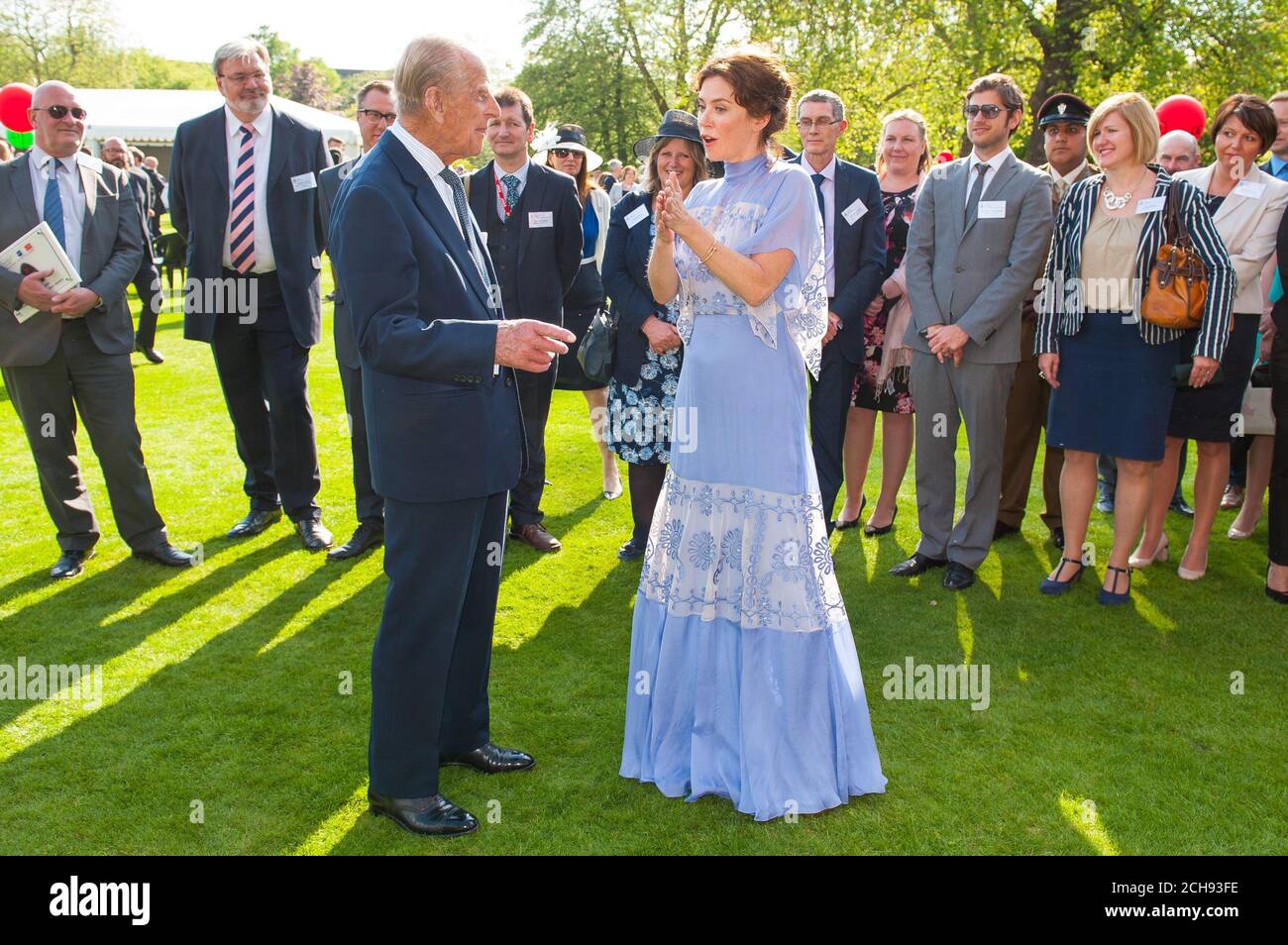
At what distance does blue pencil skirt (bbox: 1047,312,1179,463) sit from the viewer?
5.14 meters

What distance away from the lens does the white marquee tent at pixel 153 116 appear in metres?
24.5

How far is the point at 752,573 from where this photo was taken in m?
3.44

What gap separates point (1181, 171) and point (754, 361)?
14.8 ft

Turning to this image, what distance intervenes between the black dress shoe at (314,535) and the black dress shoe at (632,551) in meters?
1.67

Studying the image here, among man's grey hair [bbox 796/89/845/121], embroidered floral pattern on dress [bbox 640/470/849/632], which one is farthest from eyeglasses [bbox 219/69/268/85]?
embroidered floral pattern on dress [bbox 640/470/849/632]

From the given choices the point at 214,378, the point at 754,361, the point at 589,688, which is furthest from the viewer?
the point at 214,378

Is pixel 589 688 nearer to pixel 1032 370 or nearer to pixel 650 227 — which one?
pixel 650 227

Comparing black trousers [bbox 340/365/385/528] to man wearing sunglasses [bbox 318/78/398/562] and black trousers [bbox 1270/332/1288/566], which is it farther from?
black trousers [bbox 1270/332/1288/566]

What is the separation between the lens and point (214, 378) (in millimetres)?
10930

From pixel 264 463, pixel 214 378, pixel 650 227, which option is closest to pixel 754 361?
pixel 650 227

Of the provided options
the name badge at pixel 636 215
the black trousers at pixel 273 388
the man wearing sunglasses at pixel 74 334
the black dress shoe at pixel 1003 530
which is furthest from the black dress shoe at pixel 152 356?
the black dress shoe at pixel 1003 530

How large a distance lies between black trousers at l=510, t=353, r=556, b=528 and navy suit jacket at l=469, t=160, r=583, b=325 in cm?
39

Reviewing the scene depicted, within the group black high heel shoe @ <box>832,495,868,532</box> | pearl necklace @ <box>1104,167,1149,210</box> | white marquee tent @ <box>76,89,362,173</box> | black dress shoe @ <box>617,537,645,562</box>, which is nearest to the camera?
pearl necklace @ <box>1104,167,1149,210</box>
